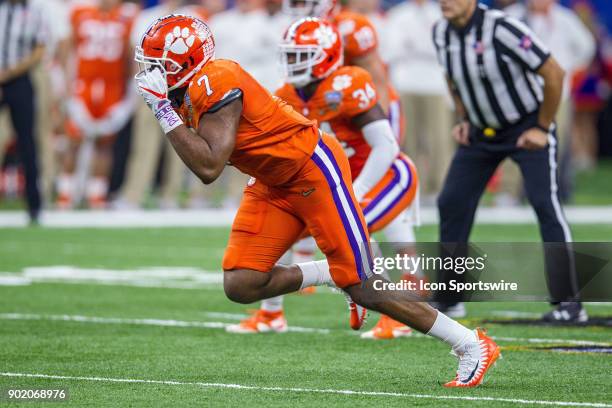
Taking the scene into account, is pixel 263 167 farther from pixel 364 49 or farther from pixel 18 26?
pixel 18 26

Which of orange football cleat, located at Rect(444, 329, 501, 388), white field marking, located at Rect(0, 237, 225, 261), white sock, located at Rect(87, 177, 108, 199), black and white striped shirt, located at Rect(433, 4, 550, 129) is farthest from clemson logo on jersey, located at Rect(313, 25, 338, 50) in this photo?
white sock, located at Rect(87, 177, 108, 199)

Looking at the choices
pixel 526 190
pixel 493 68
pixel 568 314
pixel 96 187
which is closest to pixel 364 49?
pixel 493 68

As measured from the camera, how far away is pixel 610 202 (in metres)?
16.9

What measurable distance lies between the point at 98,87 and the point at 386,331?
9.49 m

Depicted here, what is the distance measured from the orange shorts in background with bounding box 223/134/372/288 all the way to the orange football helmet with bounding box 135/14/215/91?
62 centimetres

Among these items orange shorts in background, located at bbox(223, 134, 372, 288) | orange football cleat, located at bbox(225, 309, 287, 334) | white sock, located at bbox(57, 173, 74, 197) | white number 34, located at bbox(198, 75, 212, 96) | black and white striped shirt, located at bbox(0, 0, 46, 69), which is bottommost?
white sock, located at bbox(57, 173, 74, 197)

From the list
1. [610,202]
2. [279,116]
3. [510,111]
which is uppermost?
[279,116]

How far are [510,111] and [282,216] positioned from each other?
7.12ft

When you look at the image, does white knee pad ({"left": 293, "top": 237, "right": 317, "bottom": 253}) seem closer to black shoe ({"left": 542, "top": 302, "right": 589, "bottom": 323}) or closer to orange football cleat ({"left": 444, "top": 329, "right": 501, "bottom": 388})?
black shoe ({"left": 542, "top": 302, "right": 589, "bottom": 323})

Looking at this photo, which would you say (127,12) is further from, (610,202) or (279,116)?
(279,116)

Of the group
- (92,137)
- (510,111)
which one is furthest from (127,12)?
(510,111)

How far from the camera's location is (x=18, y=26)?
1317cm

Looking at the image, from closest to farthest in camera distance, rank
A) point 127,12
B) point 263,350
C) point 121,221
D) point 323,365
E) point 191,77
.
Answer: point 191,77 → point 323,365 → point 263,350 → point 121,221 → point 127,12

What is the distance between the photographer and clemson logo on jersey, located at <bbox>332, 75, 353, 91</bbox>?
6.95m
